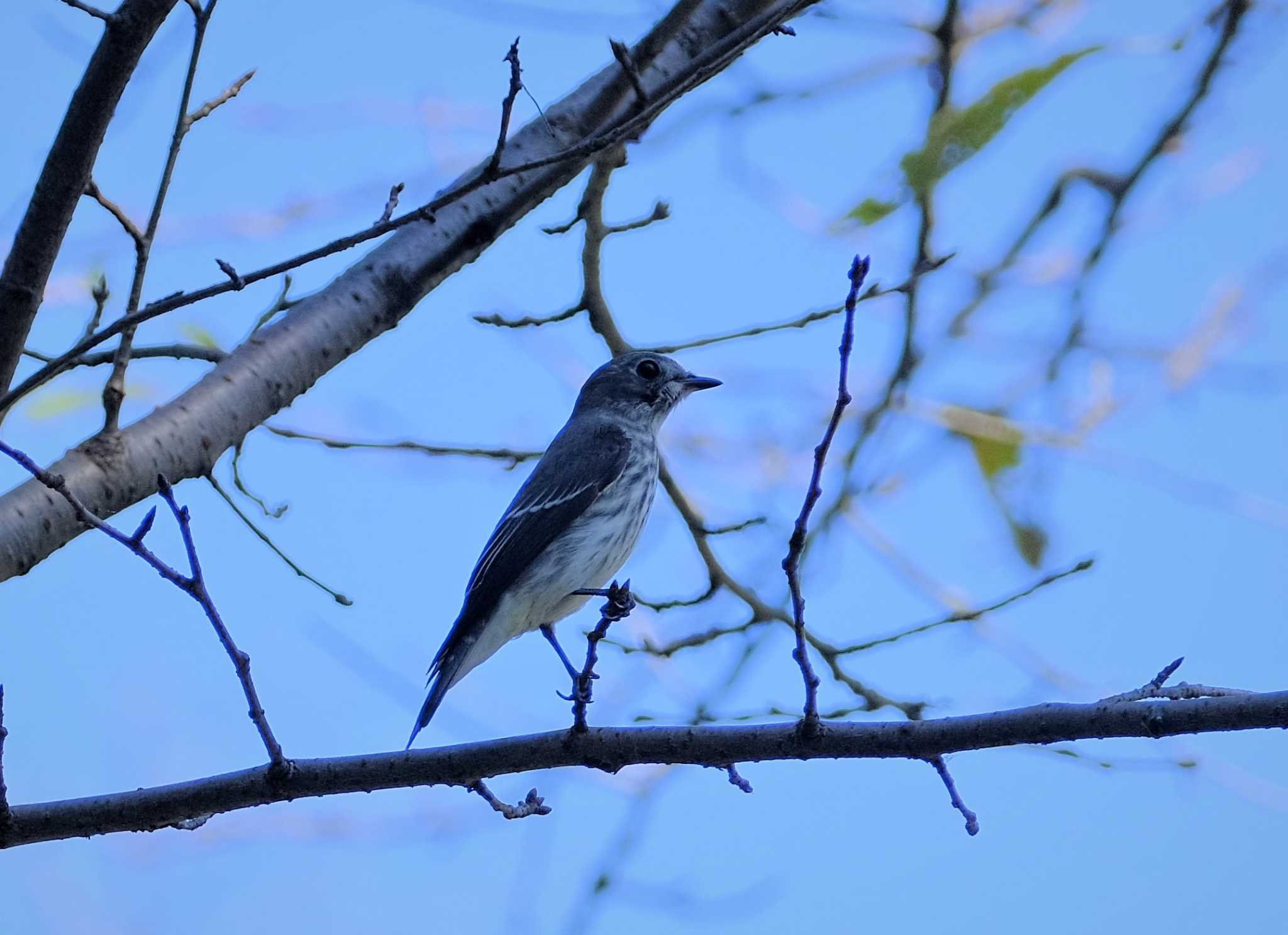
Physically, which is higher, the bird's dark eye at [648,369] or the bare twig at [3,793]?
the bird's dark eye at [648,369]

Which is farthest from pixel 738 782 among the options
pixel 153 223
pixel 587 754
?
pixel 153 223

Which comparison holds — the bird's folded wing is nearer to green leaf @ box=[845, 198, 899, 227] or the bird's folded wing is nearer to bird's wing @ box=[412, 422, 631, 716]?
bird's wing @ box=[412, 422, 631, 716]

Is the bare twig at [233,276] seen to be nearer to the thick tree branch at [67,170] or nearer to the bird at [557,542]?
the thick tree branch at [67,170]

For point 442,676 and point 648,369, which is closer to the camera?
point 442,676

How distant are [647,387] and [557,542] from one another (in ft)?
4.60

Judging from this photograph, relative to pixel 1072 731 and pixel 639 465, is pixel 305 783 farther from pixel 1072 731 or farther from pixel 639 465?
pixel 639 465

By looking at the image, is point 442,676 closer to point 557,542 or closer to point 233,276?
point 557,542

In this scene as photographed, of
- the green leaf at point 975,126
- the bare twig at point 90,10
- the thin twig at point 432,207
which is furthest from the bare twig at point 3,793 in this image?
the green leaf at point 975,126

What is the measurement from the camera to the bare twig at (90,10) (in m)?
3.10

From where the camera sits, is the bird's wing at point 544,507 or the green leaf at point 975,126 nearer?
the green leaf at point 975,126

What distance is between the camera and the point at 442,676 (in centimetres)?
507

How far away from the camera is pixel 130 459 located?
12.4 feet

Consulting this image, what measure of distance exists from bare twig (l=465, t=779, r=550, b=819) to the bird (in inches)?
38.2

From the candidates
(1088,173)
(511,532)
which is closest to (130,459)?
(511,532)
